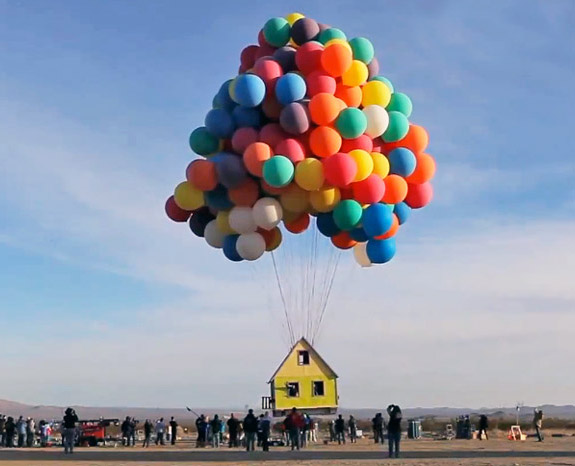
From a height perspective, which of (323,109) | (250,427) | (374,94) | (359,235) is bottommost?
(250,427)

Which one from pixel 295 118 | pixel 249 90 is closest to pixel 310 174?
pixel 295 118

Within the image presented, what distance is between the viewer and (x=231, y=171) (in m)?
18.6

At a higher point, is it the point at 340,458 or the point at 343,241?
the point at 343,241

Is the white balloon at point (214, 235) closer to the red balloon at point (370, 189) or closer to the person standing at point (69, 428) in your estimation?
the red balloon at point (370, 189)

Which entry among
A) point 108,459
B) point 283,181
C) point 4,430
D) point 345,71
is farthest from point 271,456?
point 4,430

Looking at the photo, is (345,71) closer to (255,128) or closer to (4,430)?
(255,128)

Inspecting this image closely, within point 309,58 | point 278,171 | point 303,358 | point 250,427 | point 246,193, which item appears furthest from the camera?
point 303,358

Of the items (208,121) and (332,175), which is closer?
(332,175)

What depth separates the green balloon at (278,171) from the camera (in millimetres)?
17953

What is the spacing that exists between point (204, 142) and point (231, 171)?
1.33 m

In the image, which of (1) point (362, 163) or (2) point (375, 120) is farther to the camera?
(2) point (375, 120)

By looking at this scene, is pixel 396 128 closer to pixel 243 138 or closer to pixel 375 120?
pixel 375 120

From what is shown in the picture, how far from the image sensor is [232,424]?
31.8m

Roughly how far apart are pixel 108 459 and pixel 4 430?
38.5 feet
